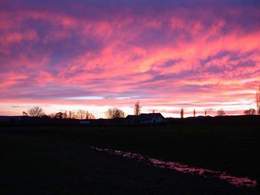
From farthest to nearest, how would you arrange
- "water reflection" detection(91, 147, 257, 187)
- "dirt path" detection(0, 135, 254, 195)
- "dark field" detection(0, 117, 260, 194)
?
"water reflection" detection(91, 147, 257, 187), "dark field" detection(0, 117, 260, 194), "dirt path" detection(0, 135, 254, 195)

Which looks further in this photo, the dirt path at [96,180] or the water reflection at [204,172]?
the water reflection at [204,172]

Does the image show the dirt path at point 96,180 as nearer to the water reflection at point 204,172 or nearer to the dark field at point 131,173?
the dark field at point 131,173

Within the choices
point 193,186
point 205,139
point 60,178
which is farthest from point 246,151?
point 60,178

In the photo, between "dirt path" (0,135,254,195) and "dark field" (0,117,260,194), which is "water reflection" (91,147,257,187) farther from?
"dirt path" (0,135,254,195)

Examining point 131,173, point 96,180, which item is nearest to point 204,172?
point 131,173

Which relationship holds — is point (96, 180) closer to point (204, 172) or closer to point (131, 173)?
point (131, 173)

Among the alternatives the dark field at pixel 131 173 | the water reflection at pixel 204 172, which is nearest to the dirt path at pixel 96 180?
the dark field at pixel 131 173

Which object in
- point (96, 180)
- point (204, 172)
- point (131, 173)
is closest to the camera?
point (96, 180)

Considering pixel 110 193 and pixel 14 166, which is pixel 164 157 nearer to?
pixel 14 166

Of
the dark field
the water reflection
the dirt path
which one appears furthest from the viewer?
the water reflection

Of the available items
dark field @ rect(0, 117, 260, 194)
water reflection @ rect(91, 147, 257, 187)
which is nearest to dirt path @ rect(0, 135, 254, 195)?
dark field @ rect(0, 117, 260, 194)

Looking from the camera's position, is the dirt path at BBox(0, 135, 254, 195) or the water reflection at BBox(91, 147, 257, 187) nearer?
the dirt path at BBox(0, 135, 254, 195)

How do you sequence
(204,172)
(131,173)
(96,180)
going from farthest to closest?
(204,172) < (131,173) < (96,180)

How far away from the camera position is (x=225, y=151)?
4341 cm
